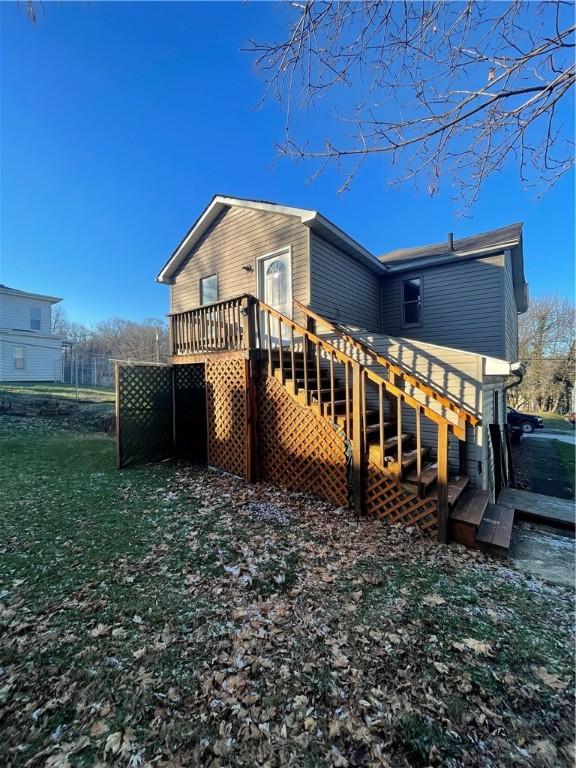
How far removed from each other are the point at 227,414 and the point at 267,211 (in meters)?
5.25

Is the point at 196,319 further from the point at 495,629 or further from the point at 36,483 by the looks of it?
the point at 495,629

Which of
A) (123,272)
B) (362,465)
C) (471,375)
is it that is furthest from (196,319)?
(123,272)

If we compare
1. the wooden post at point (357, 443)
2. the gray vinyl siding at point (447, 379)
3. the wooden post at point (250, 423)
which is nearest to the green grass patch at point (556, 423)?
the gray vinyl siding at point (447, 379)

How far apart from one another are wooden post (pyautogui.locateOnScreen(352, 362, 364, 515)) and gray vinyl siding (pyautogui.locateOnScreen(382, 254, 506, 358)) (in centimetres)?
582

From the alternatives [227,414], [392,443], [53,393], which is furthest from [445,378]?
[53,393]

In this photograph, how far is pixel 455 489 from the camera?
4426 millimetres

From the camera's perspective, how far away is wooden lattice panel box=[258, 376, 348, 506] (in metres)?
4.81

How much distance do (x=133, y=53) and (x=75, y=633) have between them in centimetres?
779

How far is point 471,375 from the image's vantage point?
565 cm

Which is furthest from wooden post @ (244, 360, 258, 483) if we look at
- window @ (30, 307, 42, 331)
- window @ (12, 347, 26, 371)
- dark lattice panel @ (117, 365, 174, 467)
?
window @ (30, 307, 42, 331)

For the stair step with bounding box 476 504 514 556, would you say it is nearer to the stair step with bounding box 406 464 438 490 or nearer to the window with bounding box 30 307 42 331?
the stair step with bounding box 406 464 438 490

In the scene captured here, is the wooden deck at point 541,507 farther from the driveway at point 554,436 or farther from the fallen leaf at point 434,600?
the driveway at point 554,436

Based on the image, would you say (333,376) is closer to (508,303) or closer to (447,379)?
(447,379)

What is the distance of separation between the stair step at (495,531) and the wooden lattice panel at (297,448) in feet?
5.71
